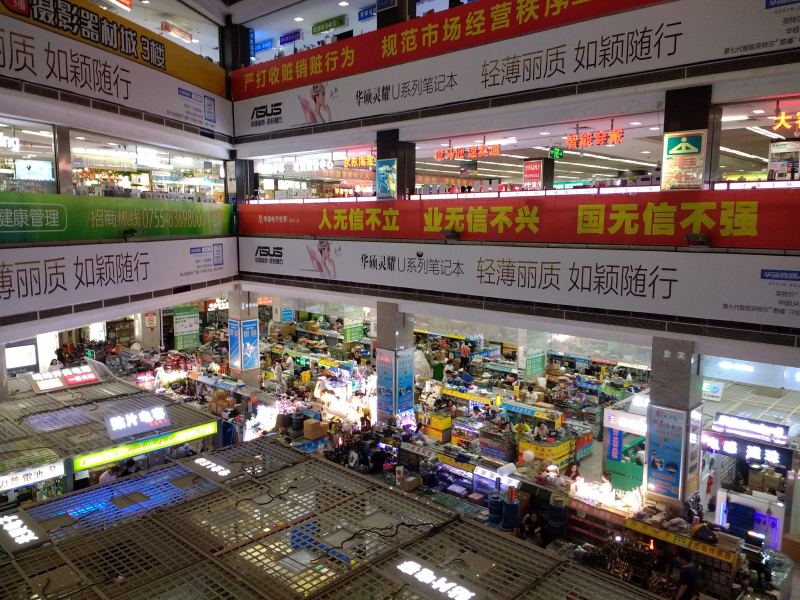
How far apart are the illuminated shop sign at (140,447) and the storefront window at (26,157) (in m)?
4.84

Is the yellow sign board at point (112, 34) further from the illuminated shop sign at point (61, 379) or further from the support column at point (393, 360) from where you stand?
the support column at point (393, 360)

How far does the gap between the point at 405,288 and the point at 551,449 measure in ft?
15.6

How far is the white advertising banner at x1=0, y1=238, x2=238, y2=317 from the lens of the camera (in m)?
9.59

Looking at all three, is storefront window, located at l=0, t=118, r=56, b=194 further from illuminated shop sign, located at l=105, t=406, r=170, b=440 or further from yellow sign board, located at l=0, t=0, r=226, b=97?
illuminated shop sign, located at l=105, t=406, r=170, b=440

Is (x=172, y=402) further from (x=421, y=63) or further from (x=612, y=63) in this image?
(x=612, y=63)

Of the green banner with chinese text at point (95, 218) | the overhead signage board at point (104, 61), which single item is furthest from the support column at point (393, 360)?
the overhead signage board at point (104, 61)

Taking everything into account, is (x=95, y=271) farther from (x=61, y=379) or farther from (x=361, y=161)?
(x=361, y=161)

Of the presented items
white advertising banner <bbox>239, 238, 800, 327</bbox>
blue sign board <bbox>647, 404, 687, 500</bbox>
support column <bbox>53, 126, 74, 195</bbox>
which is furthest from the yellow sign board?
blue sign board <bbox>647, 404, 687, 500</bbox>

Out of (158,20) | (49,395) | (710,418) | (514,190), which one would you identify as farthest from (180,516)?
(158,20)

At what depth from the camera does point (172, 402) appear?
34.7 ft

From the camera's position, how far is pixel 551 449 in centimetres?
1217

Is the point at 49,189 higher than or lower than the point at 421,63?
lower

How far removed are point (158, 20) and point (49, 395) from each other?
11148 millimetres

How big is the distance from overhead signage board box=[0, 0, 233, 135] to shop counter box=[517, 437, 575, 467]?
1132 centimetres
